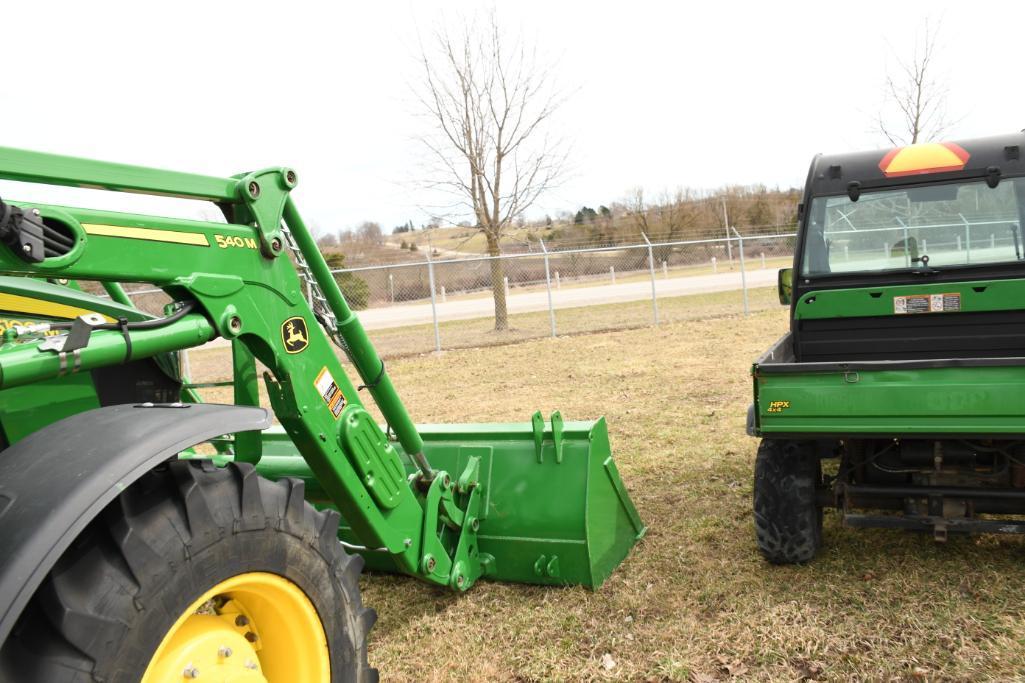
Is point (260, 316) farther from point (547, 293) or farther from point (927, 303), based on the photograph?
point (547, 293)

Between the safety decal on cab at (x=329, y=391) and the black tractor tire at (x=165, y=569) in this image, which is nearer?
the black tractor tire at (x=165, y=569)

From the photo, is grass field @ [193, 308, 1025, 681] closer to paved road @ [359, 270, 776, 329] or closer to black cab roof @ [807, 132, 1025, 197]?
black cab roof @ [807, 132, 1025, 197]

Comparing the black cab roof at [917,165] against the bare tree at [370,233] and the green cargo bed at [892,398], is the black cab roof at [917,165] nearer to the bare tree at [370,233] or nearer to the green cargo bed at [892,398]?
the green cargo bed at [892,398]

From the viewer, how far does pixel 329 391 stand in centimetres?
266

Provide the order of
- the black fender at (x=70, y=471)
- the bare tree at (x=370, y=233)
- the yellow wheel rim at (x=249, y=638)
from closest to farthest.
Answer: the black fender at (x=70, y=471) → the yellow wheel rim at (x=249, y=638) → the bare tree at (x=370, y=233)

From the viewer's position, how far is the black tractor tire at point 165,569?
160 cm

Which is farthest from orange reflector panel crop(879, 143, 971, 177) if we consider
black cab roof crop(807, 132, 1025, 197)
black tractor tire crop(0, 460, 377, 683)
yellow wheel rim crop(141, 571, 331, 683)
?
yellow wheel rim crop(141, 571, 331, 683)

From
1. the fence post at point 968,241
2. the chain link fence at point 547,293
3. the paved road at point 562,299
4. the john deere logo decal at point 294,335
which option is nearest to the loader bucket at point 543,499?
the john deere logo decal at point 294,335

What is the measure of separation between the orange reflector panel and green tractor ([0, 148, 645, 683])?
10.7ft

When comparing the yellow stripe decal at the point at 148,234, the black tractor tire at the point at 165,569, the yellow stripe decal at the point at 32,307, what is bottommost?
the black tractor tire at the point at 165,569

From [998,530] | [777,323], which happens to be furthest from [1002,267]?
[777,323]

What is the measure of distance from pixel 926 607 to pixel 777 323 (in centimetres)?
1120

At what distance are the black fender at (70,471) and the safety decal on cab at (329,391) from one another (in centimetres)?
58

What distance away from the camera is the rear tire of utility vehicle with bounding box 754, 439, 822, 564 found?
3795 millimetres
